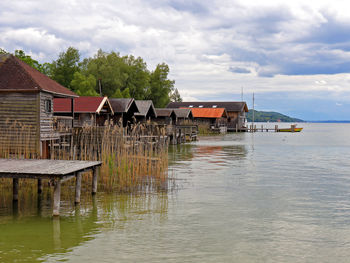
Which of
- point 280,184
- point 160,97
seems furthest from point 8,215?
point 160,97

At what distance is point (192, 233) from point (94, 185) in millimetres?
5417

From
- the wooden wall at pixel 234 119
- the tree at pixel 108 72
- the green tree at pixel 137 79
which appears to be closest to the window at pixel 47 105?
the tree at pixel 108 72

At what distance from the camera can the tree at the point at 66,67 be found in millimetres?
85606

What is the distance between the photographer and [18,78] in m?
21.6

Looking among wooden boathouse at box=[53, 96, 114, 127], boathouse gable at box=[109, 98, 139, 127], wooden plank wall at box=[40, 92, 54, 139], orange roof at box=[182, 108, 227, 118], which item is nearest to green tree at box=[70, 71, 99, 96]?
orange roof at box=[182, 108, 227, 118]

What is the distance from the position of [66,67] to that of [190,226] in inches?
3153

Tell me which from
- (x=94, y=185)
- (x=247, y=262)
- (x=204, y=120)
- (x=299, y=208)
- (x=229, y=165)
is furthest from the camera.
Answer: (x=204, y=120)

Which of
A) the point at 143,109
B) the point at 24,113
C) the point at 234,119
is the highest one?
the point at 143,109

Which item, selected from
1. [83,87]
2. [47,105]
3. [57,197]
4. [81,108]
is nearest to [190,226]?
[57,197]

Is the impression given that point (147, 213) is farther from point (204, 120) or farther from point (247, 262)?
point (204, 120)

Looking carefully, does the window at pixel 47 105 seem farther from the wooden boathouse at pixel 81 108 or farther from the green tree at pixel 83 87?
the green tree at pixel 83 87

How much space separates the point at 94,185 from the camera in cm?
1510

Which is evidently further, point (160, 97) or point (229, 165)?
point (160, 97)

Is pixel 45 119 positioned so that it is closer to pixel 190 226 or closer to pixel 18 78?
pixel 18 78
